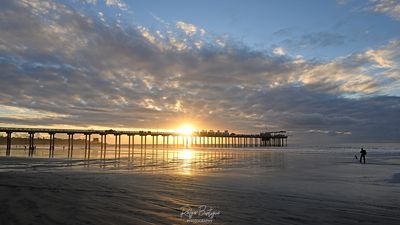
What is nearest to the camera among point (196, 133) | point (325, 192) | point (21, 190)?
point (21, 190)

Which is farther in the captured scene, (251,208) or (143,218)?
(251,208)

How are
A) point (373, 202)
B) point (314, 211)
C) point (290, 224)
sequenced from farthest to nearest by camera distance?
point (373, 202), point (314, 211), point (290, 224)

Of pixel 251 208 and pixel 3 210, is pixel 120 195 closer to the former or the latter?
pixel 3 210

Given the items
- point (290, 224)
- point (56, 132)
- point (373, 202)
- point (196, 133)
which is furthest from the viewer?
point (196, 133)

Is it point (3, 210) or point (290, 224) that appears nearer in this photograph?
point (290, 224)

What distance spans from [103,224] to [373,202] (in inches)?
314

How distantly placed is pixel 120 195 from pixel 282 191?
5.81 meters

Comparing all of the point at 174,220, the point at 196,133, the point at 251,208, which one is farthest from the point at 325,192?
the point at 196,133

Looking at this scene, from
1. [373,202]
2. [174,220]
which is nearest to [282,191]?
[373,202]

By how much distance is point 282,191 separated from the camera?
11523mm

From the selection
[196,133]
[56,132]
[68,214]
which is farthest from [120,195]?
[196,133]

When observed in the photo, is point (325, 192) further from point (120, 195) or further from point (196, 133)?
point (196, 133)

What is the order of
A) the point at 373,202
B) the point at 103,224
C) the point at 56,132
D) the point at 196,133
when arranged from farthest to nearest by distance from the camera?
the point at 196,133
the point at 56,132
the point at 373,202
the point at 103,224

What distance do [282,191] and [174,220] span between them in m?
6.19
